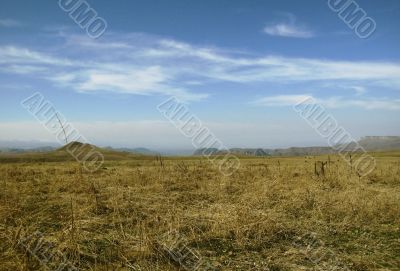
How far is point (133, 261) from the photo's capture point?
18.8ft

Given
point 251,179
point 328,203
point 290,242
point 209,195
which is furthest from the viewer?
point 251,179

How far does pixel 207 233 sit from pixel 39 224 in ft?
11.4

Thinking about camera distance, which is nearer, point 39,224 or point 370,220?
point 39,224

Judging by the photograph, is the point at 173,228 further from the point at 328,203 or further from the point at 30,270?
the point at 328,203

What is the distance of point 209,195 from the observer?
11.5m

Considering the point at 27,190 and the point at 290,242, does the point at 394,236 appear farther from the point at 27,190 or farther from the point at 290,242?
the point at 27,190

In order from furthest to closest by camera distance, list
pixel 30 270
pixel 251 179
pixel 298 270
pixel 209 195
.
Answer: pixel 251 179 < pixel 209 195 < pixel 298 270 < pixel 30 270

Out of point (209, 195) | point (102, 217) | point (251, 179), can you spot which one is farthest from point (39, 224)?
point (251, 179)

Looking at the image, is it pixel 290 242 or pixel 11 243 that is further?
pixel 290 242

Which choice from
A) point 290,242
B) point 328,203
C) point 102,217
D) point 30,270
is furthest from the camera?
point 328,203

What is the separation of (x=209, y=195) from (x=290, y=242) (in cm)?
475

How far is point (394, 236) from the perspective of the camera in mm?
7387

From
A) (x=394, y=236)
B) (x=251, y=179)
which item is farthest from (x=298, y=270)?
(x=251, y=179)

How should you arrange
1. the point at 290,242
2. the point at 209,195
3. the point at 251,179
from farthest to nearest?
1. the point at 251,179
2. the point at 209,195
3. the point at 290,242
